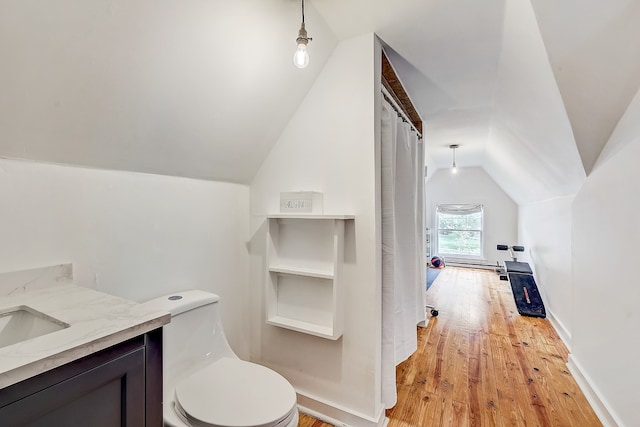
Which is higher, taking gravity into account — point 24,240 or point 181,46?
point 181,46

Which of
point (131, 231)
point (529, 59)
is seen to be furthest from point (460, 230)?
point (131, 231)

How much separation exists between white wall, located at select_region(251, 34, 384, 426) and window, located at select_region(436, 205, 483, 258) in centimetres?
568

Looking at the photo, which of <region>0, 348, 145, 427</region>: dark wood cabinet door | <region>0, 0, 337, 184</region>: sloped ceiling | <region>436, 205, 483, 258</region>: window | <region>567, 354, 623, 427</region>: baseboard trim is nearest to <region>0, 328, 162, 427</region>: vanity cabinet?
<region>0, 348, 145, 427</region>: dark wood cabinet door

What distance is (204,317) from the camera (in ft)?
4.77

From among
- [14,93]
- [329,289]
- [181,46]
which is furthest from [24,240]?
[329,289]

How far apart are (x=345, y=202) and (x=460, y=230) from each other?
584 centimetres

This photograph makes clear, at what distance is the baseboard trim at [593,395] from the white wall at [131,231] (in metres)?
2.16

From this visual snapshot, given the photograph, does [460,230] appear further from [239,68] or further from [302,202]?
[239,68]

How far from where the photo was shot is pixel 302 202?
5.61 feet

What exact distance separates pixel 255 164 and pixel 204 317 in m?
0.99

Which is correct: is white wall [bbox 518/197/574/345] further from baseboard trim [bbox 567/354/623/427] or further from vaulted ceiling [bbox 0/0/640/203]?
vaulted ceiling [bbox 0/0/640/203]

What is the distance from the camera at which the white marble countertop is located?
562 millimetres

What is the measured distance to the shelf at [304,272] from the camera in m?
1.60

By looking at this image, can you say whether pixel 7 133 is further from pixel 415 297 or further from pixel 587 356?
pixel 587 356
